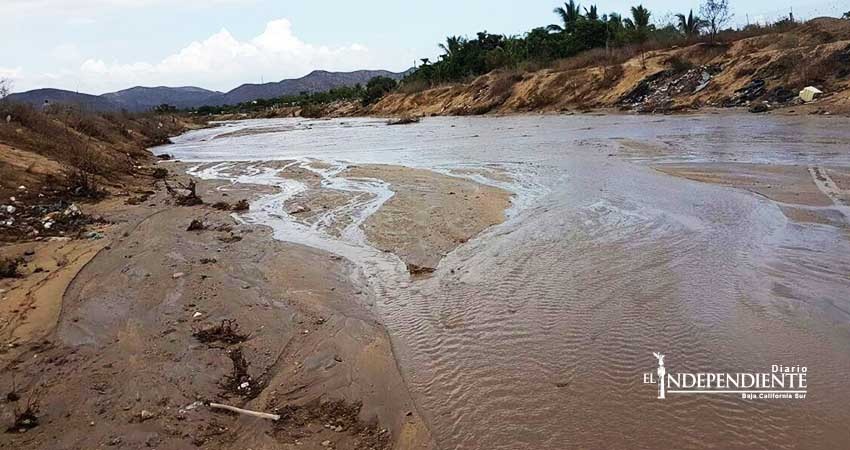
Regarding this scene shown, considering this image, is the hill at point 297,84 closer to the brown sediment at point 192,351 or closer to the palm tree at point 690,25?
the palm tree at point 690,25

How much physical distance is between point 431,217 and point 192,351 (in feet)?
15.5

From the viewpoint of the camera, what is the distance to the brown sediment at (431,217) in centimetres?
708

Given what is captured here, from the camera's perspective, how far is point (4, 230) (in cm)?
763

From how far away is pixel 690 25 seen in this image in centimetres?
3972

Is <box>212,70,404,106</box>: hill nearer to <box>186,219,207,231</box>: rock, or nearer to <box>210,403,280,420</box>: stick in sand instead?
<box>186,219,207,231</box>: rock

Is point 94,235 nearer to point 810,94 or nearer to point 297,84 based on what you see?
point 810,94

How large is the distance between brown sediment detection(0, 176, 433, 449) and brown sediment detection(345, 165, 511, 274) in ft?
2.98

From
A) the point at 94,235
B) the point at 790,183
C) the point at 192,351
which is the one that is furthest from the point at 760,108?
the point at 192,351

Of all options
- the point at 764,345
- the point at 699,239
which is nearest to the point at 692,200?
the point at 699,239

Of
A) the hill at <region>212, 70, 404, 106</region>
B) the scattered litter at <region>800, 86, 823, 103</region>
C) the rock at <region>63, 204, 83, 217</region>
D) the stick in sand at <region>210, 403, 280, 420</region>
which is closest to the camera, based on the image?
the stick in sand at <region>210, 403, 280, 420</region>

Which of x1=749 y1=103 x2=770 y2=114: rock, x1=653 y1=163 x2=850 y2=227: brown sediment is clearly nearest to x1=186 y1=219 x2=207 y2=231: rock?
x1=653 y1=163 x2=850 y2=227: brown sediment

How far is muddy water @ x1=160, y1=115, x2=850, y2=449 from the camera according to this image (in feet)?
10.5

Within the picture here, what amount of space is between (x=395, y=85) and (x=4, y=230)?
6167 cm

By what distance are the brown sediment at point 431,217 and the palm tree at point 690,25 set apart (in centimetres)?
3459
